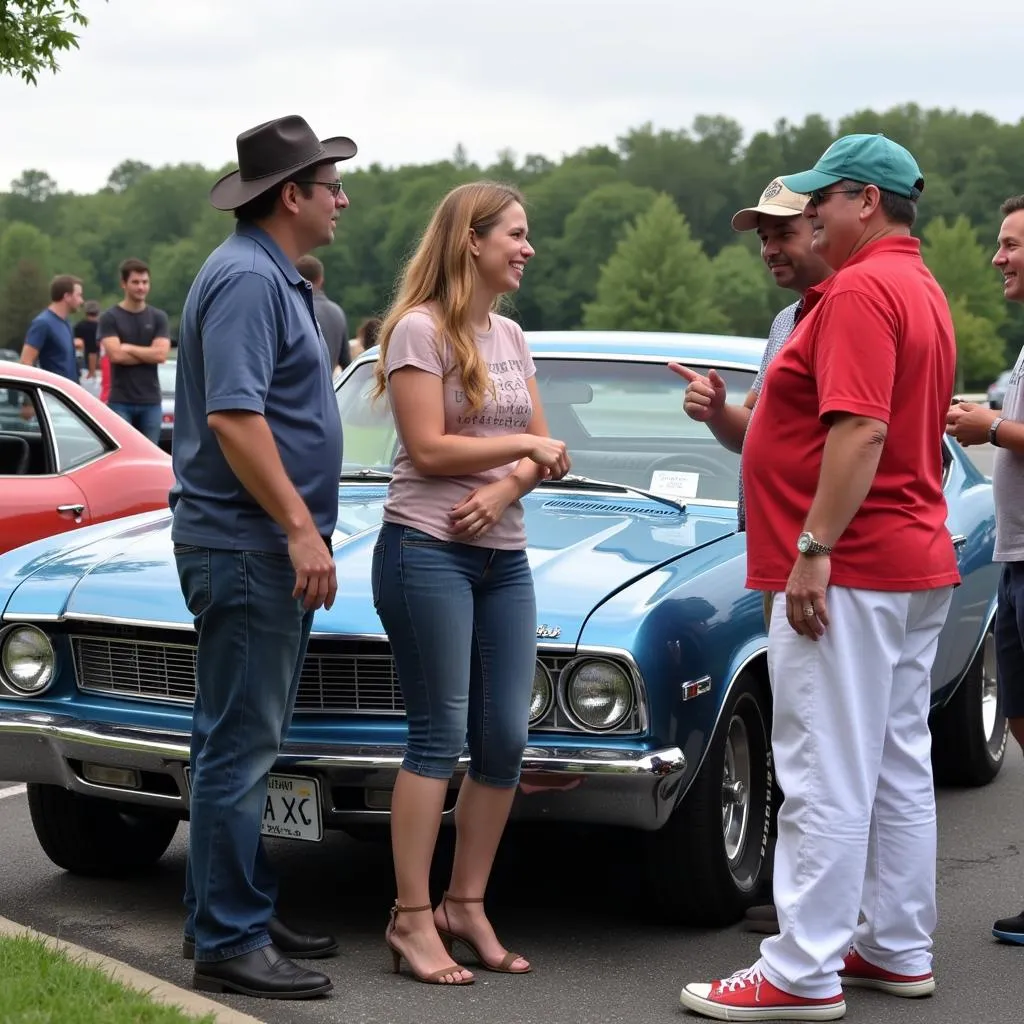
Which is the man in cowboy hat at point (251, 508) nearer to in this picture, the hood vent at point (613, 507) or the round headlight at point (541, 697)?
the round headlight at point (541, 697)

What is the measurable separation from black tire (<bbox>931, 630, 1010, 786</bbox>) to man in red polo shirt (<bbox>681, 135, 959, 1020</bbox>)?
8.49 feet

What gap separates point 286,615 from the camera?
4.15 meters

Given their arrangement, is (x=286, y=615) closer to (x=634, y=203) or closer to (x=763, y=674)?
(x=763, y=674)

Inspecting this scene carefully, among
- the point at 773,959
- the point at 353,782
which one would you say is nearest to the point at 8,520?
the point at 353,782

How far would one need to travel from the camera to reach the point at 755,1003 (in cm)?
409

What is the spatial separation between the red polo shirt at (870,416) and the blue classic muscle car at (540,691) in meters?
0.49

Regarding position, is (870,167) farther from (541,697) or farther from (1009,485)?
(541,697)

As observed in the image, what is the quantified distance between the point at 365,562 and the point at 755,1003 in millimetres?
1556

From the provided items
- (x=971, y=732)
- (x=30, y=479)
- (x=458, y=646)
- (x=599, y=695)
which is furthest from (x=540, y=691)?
(x=30, y=479)

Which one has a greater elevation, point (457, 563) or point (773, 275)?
point (773, 275)

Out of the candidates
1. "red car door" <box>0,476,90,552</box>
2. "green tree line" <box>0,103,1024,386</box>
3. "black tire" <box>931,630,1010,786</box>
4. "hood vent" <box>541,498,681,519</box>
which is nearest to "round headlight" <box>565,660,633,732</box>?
"hood vent" <box>541,498,681,519</box>

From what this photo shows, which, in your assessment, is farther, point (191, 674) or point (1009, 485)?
point (1009, 485)

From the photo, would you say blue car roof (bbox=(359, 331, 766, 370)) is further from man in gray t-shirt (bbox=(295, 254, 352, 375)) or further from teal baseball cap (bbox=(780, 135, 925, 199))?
man in gray t-shirt (bbox=(295, 254, 352, 375))

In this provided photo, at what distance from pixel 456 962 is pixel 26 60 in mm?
14982
